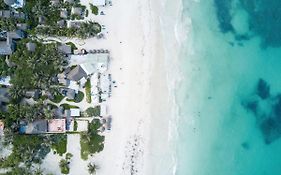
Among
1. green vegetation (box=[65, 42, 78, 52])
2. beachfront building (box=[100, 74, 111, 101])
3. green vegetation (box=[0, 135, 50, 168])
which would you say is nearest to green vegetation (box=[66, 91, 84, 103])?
beachfront building (box=[100, 74, 111, 101])

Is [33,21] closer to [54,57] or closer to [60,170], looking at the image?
[54,57]

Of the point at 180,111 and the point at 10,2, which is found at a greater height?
the point at 10,2

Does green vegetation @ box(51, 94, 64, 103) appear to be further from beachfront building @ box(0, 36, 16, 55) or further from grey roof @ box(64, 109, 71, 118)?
beachfront building @ box(0, 36, 16, 55)

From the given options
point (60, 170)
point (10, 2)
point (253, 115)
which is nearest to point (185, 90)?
point (253, 115)

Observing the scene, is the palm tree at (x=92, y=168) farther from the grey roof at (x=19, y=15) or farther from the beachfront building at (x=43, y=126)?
the grey roof at (x=19, y=15)

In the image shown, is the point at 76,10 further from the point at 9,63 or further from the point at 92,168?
the point at 92,168

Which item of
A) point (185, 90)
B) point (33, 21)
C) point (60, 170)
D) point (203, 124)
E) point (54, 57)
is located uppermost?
point (33, 21)
